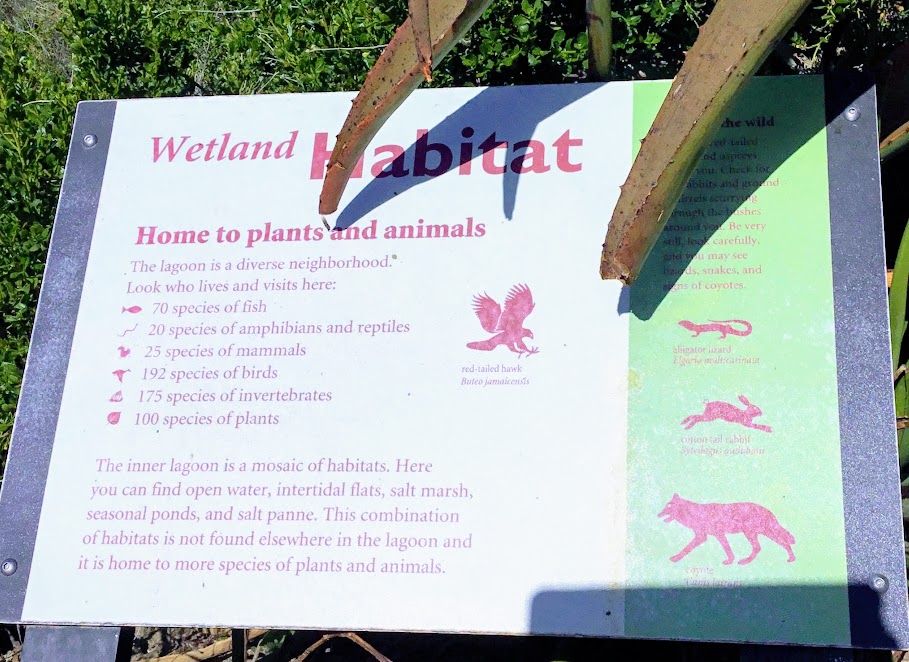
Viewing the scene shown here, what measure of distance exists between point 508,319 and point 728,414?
434 millimetres

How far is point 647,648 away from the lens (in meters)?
2.40

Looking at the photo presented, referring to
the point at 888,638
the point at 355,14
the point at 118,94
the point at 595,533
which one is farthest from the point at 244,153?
the point at 888,638

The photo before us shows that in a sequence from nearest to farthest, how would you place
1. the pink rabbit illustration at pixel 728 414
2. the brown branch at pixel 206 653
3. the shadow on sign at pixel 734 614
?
the shadow on sign at pixel 734 614
the pink rabbit illustration at pixel 728 414
the brown branch at pixel 206 653

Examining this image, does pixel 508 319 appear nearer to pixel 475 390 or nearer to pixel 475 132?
pixel 475 390

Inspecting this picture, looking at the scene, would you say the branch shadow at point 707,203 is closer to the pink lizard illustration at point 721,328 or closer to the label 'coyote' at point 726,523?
the pink lizard illustration at point 721,328

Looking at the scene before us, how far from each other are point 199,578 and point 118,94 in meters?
1.58

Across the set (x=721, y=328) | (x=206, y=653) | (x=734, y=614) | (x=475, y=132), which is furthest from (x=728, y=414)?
(x=206, y=653)

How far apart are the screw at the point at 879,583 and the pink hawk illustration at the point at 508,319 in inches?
26.9

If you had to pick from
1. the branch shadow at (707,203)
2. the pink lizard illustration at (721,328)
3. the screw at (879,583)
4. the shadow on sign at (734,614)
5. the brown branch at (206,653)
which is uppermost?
the branch shadow at (707,203)

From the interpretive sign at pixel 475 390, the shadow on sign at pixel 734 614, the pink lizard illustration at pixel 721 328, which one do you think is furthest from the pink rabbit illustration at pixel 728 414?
the shadow on sign at pixel 734 614

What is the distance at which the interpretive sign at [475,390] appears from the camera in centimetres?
156

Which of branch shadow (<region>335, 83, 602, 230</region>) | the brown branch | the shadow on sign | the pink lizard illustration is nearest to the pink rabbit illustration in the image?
the pink lizard illustration

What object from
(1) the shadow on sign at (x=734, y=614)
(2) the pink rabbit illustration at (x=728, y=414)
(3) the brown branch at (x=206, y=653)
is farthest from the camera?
(3) the brown branch at (x=206, y=653)

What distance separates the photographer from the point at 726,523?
1560 millimetres
